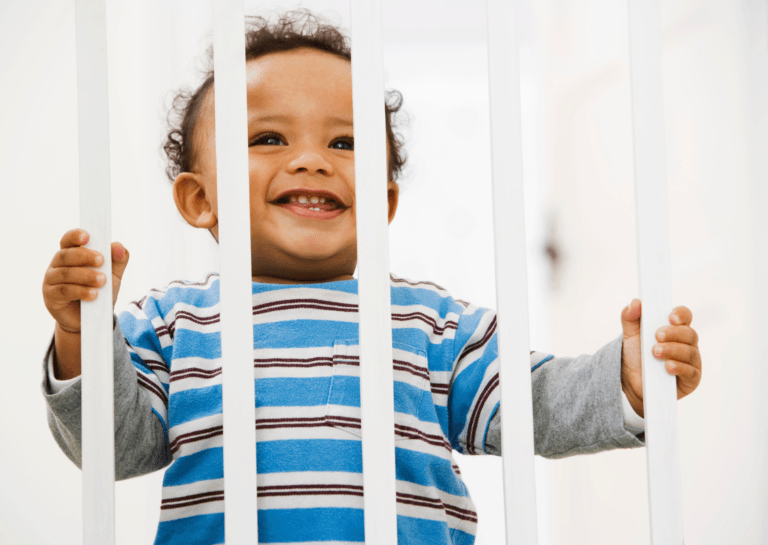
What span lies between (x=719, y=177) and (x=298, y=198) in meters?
0.80

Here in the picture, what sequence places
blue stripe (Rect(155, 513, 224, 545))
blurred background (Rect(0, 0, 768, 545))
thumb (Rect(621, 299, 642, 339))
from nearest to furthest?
1. thumb (Rect(621, 299, 642, 339))
2. blue stripe (Rect(155, 513, 224, 545))
3. blurred background (Rect(0, 0, 768, 545))

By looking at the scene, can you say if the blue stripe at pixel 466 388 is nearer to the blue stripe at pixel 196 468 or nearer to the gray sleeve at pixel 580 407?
the gray sleeve at pixel 580 407

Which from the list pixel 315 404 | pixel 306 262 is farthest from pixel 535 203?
pixel 315 404

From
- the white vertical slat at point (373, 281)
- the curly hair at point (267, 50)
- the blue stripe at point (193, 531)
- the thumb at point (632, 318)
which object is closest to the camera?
the white vertical slat at point (373, 281)

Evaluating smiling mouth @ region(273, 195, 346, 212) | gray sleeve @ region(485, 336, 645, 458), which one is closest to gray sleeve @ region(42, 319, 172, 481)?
smiling mouth @ region(273, 195, 346, 212)

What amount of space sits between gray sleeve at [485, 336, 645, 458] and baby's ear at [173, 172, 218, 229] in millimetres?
399

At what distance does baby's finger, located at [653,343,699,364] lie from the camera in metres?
0.38

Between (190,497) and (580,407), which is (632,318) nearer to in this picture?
(580,407)

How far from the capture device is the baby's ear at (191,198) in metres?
0.71

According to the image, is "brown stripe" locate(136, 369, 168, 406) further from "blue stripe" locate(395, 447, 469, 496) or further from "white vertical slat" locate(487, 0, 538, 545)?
"white vertical slat" locate(487, 0, 538, 545)

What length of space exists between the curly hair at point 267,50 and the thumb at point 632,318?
0.38m

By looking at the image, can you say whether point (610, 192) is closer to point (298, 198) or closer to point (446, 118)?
point (446, 118)

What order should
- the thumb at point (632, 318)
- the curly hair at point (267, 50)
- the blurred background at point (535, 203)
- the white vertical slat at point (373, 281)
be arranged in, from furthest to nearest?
the blurred background at point (535, 203) < the curly hair at point (267, 50) < the thumb at point (632, 318) < the white vertical slat at point (373, 281)

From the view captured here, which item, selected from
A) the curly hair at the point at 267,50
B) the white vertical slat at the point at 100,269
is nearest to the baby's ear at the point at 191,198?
the curly hair at the point at 267,50
